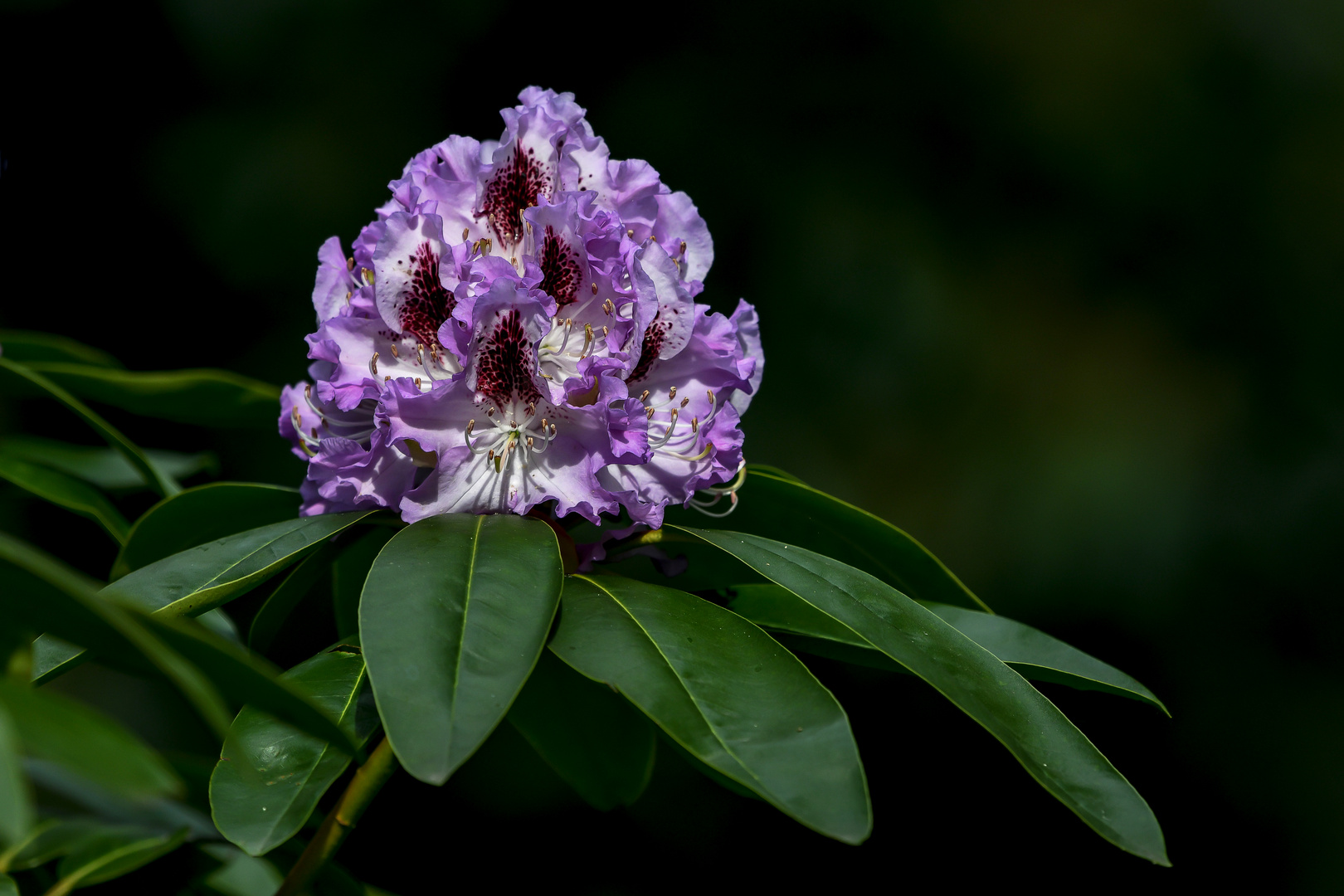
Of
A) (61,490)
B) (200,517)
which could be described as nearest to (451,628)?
(200,517)

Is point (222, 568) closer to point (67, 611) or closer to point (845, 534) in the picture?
point (67, 611)

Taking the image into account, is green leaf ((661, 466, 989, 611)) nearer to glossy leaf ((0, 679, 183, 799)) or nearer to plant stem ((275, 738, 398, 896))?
plant stem ((275, 738, 398, 896))

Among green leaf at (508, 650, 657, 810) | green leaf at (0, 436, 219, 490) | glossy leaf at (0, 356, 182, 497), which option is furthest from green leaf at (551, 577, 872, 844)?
green leaf at (0, 436, 219, 490)

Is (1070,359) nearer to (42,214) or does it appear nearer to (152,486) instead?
(152,486)

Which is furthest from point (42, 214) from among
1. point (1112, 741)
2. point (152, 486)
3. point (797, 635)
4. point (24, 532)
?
point (1112, 741)

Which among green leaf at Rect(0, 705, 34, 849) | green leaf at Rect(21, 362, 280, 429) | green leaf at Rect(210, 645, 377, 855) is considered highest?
green leaf at Rect(0, 705, 34, 849)

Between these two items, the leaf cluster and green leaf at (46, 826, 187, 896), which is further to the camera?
green leaf at (46, 826, 187, 896)

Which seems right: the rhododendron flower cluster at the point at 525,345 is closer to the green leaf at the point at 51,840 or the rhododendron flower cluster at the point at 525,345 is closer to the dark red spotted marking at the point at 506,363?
the dark red spotted marking at the point at 506,363
